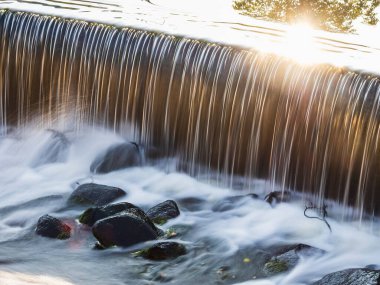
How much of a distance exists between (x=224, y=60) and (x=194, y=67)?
1.42 feet

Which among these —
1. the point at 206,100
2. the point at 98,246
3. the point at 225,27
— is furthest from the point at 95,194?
the point at 225,27

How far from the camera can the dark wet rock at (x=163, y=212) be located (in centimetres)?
824

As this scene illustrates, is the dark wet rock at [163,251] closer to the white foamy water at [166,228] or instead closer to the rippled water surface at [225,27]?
the white foamy water at [166,228]

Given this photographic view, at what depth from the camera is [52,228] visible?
800 centimetres

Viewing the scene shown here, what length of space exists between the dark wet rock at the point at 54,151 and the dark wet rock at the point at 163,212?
95.0 inches

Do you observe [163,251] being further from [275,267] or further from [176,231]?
[275,267]

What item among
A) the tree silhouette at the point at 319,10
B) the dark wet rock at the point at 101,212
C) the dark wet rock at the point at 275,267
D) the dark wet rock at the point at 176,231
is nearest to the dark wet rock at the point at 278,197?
the dark wet rock at the point at 176,231

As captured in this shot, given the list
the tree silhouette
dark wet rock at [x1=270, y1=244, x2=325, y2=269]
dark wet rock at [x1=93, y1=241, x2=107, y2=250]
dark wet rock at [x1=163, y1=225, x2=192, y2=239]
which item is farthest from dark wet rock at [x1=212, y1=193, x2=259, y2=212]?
the tree silhouette

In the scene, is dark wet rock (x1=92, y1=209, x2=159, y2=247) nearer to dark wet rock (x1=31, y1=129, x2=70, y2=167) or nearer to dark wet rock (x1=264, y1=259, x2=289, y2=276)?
dark wet rock (x1=264, y1=259, x2=289, y2=276)

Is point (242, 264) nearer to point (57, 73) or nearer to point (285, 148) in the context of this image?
point (285, 148)

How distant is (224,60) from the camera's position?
941 centimetres

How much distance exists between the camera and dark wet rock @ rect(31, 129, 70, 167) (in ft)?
34.0

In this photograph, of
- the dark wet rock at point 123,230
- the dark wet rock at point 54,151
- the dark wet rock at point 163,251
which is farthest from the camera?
the dark wet rock at point 54,151

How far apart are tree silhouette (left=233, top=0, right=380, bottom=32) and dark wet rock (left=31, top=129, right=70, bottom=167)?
17.2 feet
